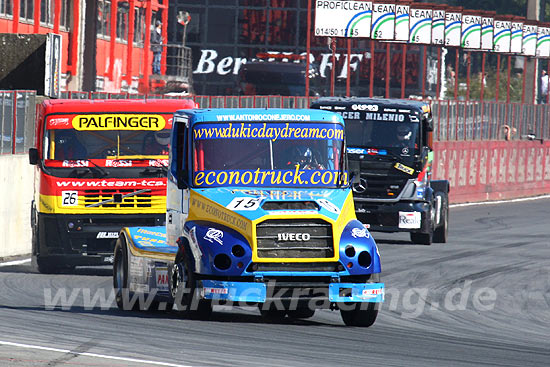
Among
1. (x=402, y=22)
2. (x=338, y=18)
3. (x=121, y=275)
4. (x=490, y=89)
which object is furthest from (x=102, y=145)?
(x=490, y=89)

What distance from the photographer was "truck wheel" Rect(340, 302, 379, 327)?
1242cm

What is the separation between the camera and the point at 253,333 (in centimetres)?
1185

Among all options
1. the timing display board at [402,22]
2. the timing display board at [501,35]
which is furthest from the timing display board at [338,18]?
the timing display board at [501,35]

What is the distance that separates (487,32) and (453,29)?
276 cm

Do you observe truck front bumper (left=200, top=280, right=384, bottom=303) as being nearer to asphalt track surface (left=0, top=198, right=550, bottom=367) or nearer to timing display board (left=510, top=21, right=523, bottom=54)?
asphalt track surface (left=0, top=198, right=550, bottom=367)

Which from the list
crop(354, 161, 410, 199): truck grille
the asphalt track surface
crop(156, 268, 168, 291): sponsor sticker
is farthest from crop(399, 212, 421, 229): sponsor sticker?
crop(156, 268, 168, 291): sponsor sticker

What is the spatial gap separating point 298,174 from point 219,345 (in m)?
2.51

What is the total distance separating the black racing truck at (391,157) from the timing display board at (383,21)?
20.3 m

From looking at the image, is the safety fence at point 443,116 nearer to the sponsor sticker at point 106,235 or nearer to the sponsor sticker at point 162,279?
the sponsor sticker at point 106,235

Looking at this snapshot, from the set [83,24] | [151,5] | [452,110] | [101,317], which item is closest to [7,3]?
[83,24]

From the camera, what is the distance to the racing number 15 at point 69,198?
698 inches

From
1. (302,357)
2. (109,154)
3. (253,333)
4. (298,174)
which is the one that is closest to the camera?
(302,357)

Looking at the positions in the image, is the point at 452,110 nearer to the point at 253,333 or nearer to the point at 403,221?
the point at 403,221

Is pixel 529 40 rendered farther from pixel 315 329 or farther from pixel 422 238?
pixel 315 329
